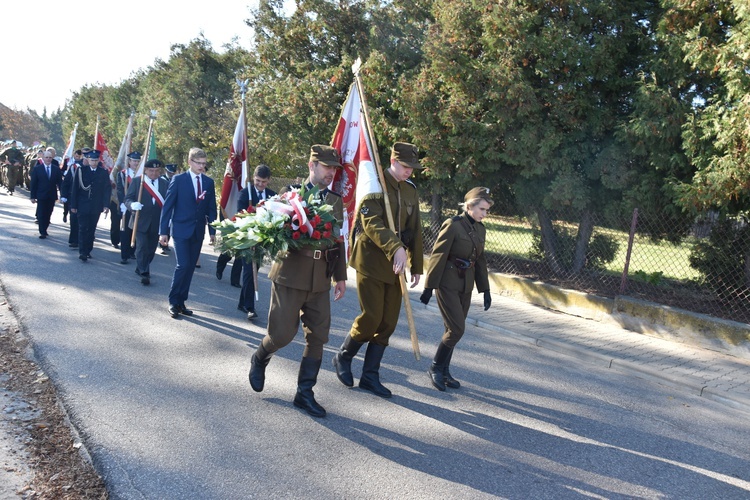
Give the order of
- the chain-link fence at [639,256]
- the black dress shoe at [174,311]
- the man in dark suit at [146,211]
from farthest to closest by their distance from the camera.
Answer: the man in dark suit at [146,211]
the chain-link fence at [639,256]
the black dress shoe at [174,311]

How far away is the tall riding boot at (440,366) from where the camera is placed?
18.7ft

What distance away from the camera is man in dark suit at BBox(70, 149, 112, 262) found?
36.0 ft

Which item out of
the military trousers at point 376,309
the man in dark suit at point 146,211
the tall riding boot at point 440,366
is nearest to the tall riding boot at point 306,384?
the military trousers at point 376,309

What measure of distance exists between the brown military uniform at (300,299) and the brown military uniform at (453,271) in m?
1.10

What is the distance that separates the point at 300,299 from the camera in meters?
4.88

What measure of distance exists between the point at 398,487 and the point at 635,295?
7.04 metres

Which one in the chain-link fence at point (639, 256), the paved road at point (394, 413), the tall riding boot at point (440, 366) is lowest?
the paved road at point (394, 413)

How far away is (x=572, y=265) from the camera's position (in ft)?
36.1

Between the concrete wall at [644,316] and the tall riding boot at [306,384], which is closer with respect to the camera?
the tall riding boot at [306,384]

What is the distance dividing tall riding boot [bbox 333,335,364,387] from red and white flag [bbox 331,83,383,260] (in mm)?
962

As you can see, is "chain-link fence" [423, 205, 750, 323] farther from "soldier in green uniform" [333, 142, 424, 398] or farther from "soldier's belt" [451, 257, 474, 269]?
"soldier in green uniform" [333, 142, 424, 398]

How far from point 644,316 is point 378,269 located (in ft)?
16.9

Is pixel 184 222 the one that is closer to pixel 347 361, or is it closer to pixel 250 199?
pixel 250 199

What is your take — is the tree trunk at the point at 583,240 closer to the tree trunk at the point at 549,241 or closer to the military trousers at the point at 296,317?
the tree trunk at the point at 549,241
